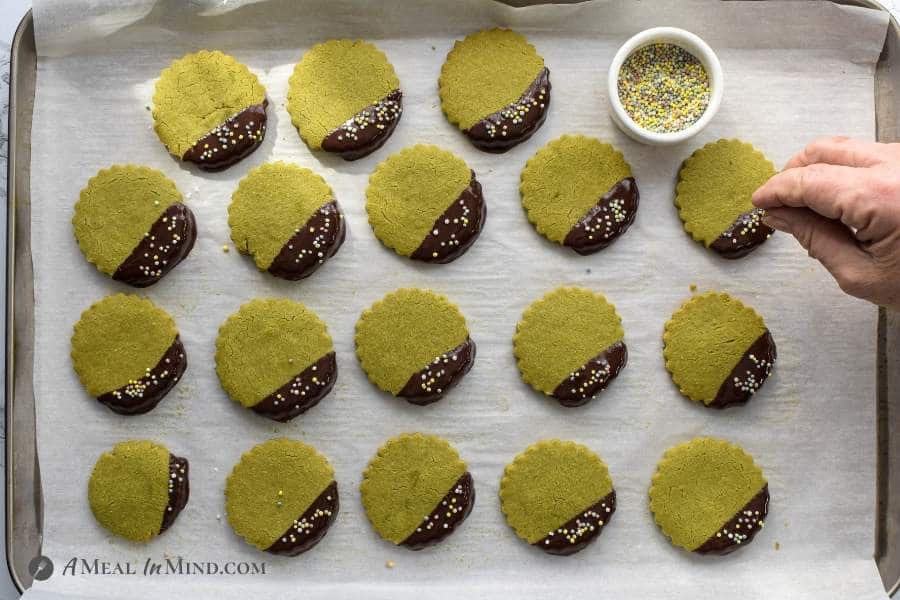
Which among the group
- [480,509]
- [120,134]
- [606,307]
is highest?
[120,134]

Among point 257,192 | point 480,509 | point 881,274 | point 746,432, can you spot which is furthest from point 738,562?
point 257,192

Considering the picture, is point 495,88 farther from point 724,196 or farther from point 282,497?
point 282,497

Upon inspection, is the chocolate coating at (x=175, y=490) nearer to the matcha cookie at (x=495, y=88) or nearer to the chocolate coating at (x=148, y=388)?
the chocolate coating at (x=148, y=388)

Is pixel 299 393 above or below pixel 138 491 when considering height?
above

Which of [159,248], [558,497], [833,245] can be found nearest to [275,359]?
[159,248]

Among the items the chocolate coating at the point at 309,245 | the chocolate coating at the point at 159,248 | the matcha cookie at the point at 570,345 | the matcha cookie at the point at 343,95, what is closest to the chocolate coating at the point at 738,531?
the matcha cookie at the point at 570,345

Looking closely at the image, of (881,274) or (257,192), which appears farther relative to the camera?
(257,192)

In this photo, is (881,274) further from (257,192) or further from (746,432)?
(257,192)
